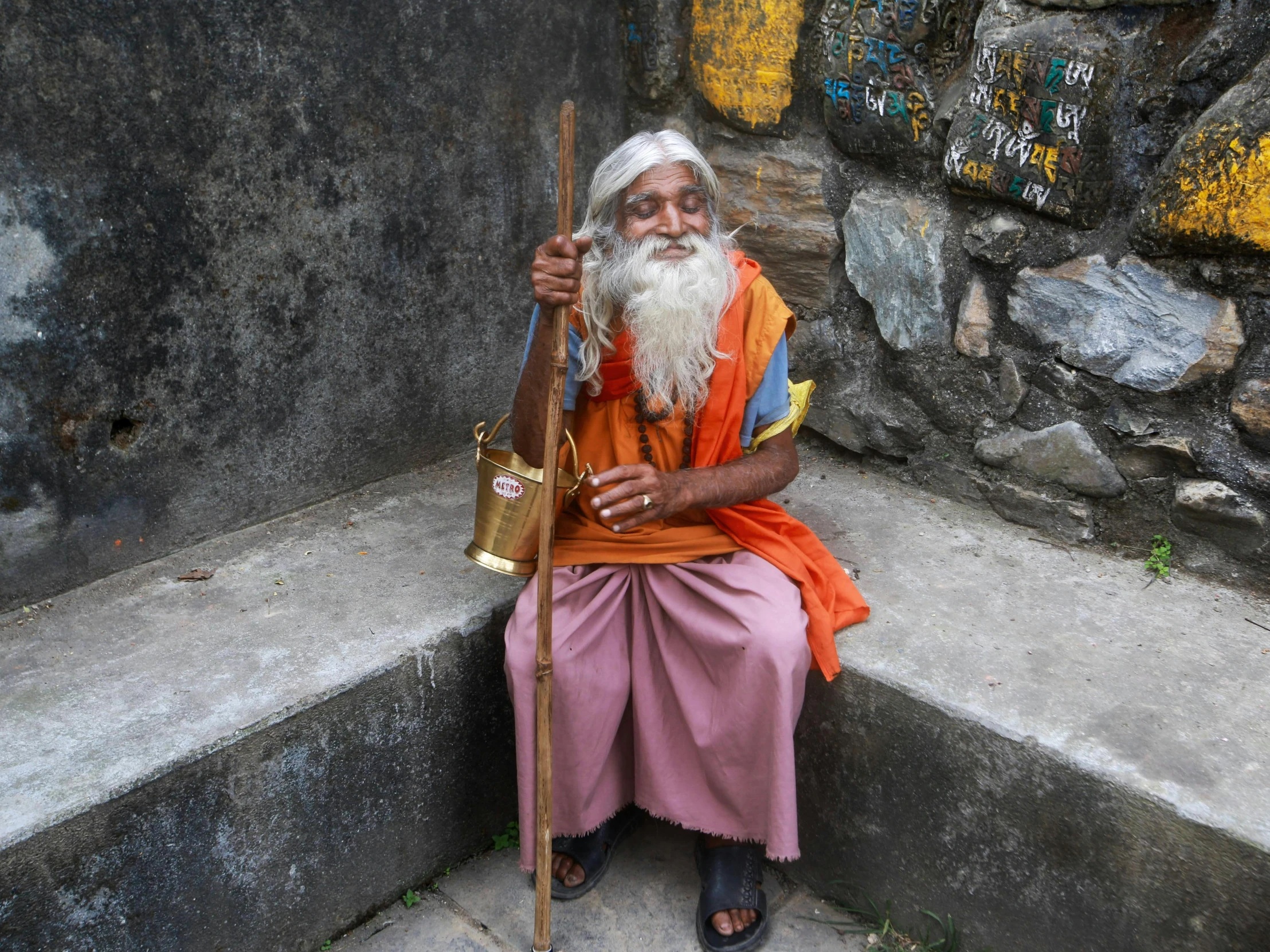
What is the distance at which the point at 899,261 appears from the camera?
10.1ft

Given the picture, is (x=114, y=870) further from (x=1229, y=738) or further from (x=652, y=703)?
(x=1229, y=738)

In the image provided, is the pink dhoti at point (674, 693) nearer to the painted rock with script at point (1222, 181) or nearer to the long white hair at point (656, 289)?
the long white hair at point (656, 289)

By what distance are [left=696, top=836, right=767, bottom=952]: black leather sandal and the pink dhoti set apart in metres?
0.11

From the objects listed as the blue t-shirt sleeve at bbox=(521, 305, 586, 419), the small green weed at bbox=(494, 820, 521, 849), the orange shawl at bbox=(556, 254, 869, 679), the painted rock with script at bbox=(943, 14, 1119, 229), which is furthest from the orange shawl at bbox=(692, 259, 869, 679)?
the small green weed at bbox=(494, 820, 521, 849)

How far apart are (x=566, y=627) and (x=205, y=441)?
1.18 metres

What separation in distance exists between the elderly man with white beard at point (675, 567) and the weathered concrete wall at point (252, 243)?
80cm

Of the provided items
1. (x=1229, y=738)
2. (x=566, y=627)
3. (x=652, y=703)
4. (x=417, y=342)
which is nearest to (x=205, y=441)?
(x=417, y=342)

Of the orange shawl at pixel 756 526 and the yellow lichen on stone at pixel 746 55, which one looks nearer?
the orange shawl at pixel 756 526

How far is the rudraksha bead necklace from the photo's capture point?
99.0 inches

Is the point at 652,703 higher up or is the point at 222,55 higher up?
the point at 222,55

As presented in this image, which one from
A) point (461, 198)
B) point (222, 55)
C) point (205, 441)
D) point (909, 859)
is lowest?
point (909, 859)

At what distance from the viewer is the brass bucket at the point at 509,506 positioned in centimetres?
242

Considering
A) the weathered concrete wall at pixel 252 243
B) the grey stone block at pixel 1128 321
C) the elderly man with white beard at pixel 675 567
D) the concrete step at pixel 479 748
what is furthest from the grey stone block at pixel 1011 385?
the weathered concrete wall at pixel 252 243

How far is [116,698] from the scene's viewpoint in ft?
7.50
